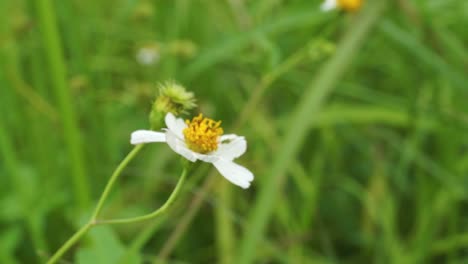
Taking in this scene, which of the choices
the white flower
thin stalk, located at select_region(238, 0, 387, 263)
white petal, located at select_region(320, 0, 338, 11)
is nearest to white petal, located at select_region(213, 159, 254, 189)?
the white flower

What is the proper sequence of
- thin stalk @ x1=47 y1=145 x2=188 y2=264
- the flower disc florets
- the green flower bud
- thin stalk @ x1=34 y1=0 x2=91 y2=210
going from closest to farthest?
thin stalk @ x1=47 y1=145 x2=188 y2=264 → the green flower bud → thin stalk @ x1=34 y1=0 x2=91 y2=210 → the flower disc florets

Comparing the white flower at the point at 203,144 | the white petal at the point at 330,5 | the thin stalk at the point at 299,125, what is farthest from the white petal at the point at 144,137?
the white petal at the point at 330,5

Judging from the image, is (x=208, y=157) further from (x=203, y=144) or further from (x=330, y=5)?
(x=330, y=5)

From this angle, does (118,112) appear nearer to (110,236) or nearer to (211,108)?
(211,108)

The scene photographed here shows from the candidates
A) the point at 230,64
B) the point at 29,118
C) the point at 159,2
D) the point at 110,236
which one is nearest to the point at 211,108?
the point at 230,64

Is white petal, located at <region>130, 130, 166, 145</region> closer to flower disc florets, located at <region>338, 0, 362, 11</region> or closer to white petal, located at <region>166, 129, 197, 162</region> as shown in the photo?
A: white petal, located at <region>166, 129, 197, 162</region>

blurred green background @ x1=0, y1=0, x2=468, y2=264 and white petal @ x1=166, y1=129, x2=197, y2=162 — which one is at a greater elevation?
blurred green background @ x1=0, y1=0, x2=468, y2=264
